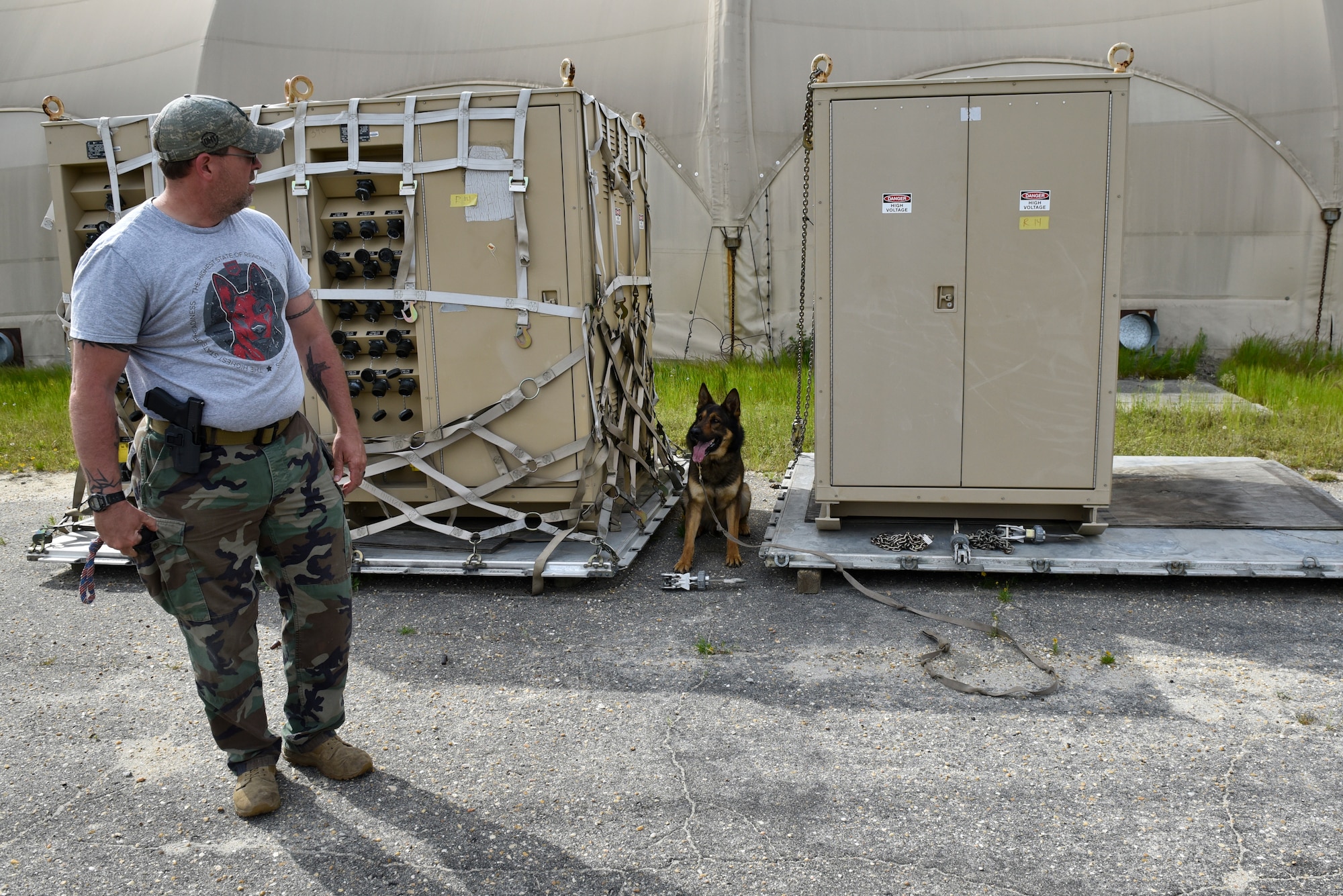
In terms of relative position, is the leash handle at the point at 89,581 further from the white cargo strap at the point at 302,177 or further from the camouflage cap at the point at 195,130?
the white cargo strap at the point at 302,177

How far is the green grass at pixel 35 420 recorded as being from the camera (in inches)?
360

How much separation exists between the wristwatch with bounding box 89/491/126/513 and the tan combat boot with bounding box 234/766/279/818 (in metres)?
1.02

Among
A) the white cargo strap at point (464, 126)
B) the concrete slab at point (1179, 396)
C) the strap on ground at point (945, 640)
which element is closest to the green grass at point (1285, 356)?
the concrete slab at point (1179, 396)

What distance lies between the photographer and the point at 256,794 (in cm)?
320

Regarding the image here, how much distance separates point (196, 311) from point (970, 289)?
3.68 metres

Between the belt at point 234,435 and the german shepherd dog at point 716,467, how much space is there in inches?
111

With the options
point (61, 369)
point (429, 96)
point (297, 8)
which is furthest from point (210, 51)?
point (429, 96)

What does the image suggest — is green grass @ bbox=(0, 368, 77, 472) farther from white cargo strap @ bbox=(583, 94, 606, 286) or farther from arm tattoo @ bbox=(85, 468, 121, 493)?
arm tattoo @ bbox=(85, 468, 121, 493)

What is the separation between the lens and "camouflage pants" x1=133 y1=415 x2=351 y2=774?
120 inches

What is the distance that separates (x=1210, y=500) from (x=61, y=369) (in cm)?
1368

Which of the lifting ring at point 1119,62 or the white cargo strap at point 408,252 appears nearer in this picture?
the lifting ring at point 1119,62

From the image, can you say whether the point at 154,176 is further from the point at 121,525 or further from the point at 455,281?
the point at 121,525

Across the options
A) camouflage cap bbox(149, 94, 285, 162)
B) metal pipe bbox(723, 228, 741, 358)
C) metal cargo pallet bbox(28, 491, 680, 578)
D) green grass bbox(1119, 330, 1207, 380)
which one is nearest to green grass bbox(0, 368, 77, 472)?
metal cargo pallet bbox(28, 491, 680, 578)

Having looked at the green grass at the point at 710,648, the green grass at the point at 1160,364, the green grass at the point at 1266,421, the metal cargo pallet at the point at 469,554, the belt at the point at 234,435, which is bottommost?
the green grass at the point at 710,648
